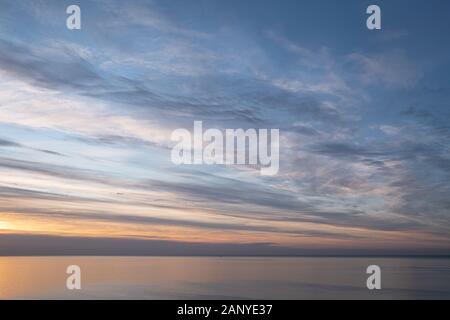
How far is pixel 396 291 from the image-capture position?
71312 mm
